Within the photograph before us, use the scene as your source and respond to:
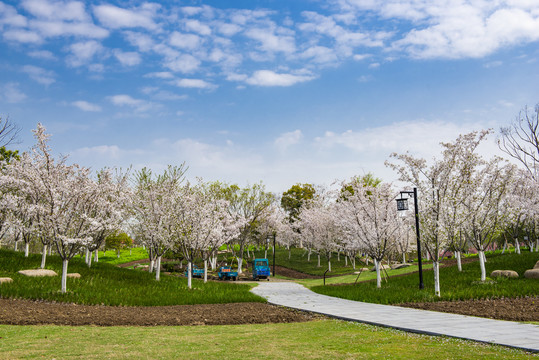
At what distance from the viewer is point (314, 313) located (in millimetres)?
12297

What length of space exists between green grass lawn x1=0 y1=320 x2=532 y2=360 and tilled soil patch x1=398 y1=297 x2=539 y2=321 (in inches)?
154

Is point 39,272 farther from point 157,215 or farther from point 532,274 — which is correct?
point 532,274

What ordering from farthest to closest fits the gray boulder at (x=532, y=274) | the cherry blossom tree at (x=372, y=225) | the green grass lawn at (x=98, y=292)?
the cherry blossom tree at (x=372, y=225) → the gray boulder at (x=532, y=274) → the green grass lawn at (x=98, y=292)

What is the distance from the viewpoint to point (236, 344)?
725 cm

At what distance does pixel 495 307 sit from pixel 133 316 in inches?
466

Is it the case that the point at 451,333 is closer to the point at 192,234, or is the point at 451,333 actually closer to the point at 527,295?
the point at 527,295

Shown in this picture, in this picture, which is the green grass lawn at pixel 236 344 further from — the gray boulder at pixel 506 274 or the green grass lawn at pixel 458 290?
the gray boulder at pixel 506 274

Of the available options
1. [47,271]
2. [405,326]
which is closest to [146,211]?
→ [47,271]

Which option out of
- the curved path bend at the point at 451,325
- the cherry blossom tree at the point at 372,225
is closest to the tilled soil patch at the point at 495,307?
the curved path bend at the point at 451,325

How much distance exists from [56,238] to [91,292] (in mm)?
2856

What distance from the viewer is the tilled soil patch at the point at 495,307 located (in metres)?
9.96

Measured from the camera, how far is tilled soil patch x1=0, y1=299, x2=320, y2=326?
10.5 metres

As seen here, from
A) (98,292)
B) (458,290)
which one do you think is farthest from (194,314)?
(458,290)

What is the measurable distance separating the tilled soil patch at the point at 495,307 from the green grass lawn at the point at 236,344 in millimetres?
3910
